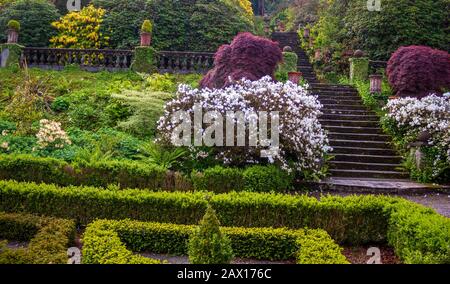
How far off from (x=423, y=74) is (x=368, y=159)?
A: 3.65m

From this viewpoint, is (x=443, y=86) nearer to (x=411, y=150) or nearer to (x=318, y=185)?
(x=411, y=150)

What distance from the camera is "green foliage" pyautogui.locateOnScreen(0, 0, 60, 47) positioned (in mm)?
18922

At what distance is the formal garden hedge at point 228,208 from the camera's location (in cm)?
744

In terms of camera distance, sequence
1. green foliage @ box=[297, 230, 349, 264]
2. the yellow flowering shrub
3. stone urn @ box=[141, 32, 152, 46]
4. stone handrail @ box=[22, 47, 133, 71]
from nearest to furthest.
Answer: green foliage @ box=[297, 230, 349, 264] < stone urn @ box=[141, 32, 152, 46] < stone handrail @ box=[22, 47, 133, 71] < the yellow flowering shrub

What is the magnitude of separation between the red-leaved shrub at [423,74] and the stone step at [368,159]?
2789mm

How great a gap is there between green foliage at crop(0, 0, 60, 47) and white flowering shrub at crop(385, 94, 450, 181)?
14.2 m

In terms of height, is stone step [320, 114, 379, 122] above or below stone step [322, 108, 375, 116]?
below

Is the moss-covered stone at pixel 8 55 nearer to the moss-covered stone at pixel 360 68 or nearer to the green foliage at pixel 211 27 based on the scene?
the green foliage at pixel 211 27

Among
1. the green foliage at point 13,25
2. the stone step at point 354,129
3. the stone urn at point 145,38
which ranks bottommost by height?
the stone step at point 354,129

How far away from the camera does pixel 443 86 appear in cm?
1409

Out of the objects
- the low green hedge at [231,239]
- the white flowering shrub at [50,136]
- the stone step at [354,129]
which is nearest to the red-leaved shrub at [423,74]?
the stone step at [354,129]

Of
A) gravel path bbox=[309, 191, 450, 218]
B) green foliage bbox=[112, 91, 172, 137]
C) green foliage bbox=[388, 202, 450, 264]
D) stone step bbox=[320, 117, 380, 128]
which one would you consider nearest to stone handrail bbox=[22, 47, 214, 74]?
green foliage bbox=[112, 91, 172, 137]

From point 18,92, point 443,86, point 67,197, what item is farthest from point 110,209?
point 443,86

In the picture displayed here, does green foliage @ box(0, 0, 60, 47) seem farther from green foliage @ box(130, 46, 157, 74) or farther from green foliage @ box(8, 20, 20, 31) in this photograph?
green foliage @ box(130, 46, 157, 74)
